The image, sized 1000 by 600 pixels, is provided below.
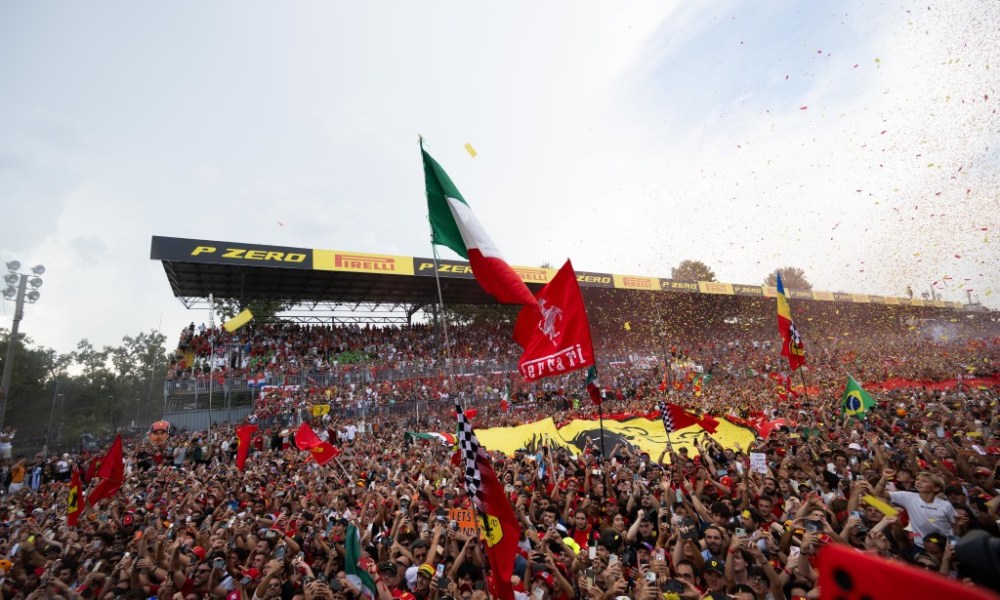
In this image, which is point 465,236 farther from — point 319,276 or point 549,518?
point 319,276

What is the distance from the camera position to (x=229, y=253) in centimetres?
1981

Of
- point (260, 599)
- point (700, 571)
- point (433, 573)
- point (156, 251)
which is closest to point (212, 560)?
point (260, 599)

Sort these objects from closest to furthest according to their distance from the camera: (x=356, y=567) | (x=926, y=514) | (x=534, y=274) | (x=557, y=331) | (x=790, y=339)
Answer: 1. (x=926, y=514)
2. (x=356, y=567)
3. (x=557, y=331)
4. (x=790, y=339)
5. (x=534, y=274)

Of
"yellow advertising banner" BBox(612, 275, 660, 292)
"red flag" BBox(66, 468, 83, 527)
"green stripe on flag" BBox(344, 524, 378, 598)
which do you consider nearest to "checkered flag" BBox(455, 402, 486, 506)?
"green stripe on flag" BBox(344, 524, 378, 598)

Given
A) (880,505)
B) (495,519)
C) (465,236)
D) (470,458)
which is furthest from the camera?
(465,236)

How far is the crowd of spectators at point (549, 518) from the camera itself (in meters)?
4.19

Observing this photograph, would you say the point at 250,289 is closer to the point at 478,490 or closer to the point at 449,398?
the point at 449,398

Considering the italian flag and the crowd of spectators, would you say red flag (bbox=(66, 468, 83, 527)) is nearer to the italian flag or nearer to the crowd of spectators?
the crowd of spectators

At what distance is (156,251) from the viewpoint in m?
18.4

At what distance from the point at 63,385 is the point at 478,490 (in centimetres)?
2303

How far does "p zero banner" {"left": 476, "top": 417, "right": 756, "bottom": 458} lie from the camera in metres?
11.8

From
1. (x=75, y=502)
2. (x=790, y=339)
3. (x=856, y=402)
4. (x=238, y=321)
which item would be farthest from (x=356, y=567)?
(x=238, y=321)

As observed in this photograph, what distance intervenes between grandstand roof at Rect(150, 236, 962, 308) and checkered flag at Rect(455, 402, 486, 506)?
445 inches

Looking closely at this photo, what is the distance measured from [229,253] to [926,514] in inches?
861
